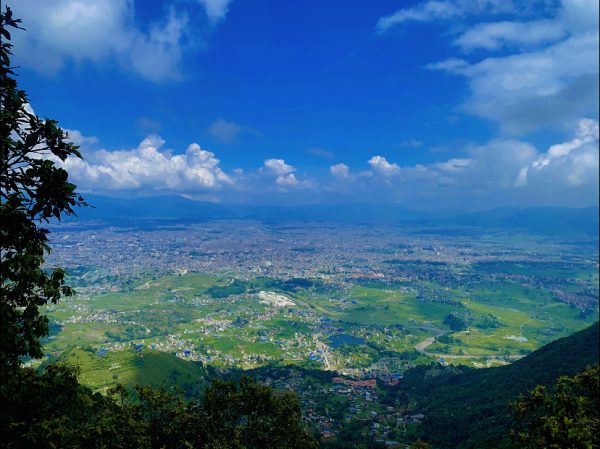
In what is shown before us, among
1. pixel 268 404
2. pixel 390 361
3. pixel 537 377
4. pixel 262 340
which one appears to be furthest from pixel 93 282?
pixel 268 404

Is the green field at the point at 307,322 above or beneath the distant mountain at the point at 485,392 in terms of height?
beneath

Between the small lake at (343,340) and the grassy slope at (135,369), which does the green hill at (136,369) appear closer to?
the grassy slope at (135,369)

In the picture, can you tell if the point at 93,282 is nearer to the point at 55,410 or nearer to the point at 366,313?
the point at 366,313

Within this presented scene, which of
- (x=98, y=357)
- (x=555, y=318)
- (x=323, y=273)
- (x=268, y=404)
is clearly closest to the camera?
(x=268, y=404)

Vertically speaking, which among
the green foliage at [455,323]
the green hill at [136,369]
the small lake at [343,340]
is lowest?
the small lake at [343,340]

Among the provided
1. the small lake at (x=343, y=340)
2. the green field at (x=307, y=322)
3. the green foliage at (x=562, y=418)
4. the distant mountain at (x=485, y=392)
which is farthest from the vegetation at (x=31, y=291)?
the small lake at (x=343, y=340)

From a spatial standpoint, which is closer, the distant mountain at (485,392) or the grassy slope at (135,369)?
the distant mountain at (485,392)
